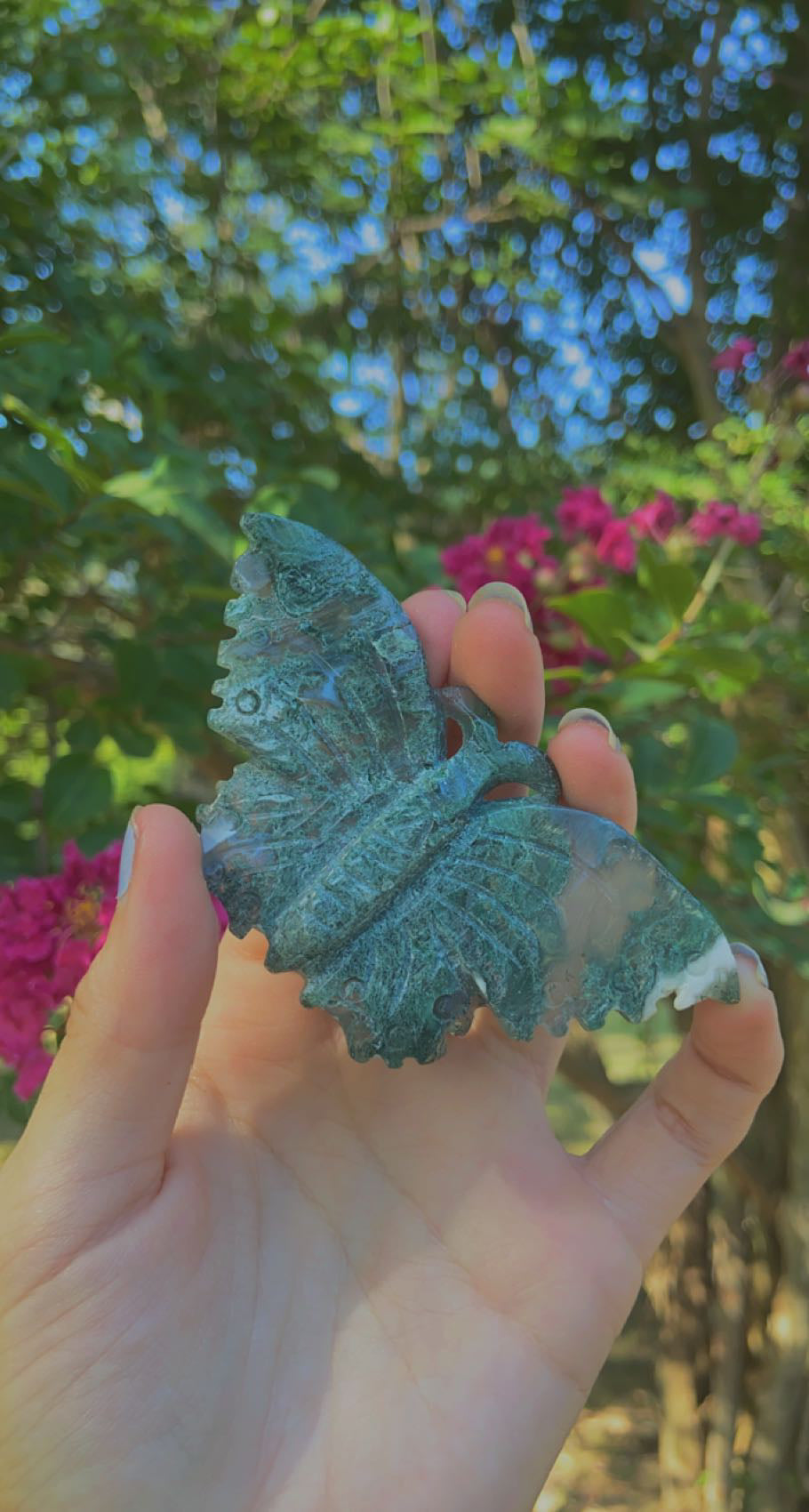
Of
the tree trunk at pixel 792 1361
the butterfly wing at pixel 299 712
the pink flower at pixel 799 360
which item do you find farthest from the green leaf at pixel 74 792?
the tree trunk at pixel 792 1361

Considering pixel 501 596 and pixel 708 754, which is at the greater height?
pixel 501 596

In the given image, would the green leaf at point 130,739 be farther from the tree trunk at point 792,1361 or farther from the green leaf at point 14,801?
the tree trunk at point 792,1361

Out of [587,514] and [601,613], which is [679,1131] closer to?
[601,613]

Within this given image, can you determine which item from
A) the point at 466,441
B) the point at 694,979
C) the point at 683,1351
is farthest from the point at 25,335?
the point at 683,1351

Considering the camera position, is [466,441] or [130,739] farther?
[466,441]

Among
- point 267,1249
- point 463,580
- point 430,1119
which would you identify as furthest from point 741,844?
point 267,1249

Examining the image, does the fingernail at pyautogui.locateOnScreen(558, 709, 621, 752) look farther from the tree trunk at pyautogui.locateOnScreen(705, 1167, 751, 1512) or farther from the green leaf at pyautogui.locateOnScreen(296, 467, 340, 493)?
the tree trunk at pyautogui.locateOnScreen(705, 1167, 751, 1512)
